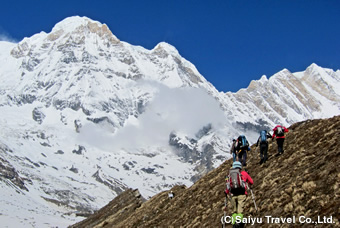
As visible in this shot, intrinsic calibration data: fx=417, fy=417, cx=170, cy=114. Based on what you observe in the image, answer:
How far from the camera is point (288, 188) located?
63.2 feet

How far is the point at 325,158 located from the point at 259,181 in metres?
4.62

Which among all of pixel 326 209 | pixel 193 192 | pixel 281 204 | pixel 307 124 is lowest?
pixel 326 209

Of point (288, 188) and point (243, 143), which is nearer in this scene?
point (288, 188)

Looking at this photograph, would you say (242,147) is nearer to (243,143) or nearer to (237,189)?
(243,143)

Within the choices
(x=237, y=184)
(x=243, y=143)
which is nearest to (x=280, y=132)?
(x=243, y=143)

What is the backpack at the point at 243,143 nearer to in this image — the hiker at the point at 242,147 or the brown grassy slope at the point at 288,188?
the hiker at the point at 242,147

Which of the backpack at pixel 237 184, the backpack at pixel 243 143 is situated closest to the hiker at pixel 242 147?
the backpack at pixel 243 143

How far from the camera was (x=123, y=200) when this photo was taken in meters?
58.4

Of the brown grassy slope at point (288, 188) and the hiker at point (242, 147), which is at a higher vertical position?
the hiker at point (242, 147)

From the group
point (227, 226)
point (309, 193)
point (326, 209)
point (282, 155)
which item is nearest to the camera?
point (326, 209)

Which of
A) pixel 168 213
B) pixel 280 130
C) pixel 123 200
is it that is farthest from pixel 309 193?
pixel 123 200

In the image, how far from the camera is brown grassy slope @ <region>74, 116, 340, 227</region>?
54.9 ft

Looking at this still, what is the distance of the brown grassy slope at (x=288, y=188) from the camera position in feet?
54.9

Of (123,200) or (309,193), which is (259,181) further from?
(123,200)
